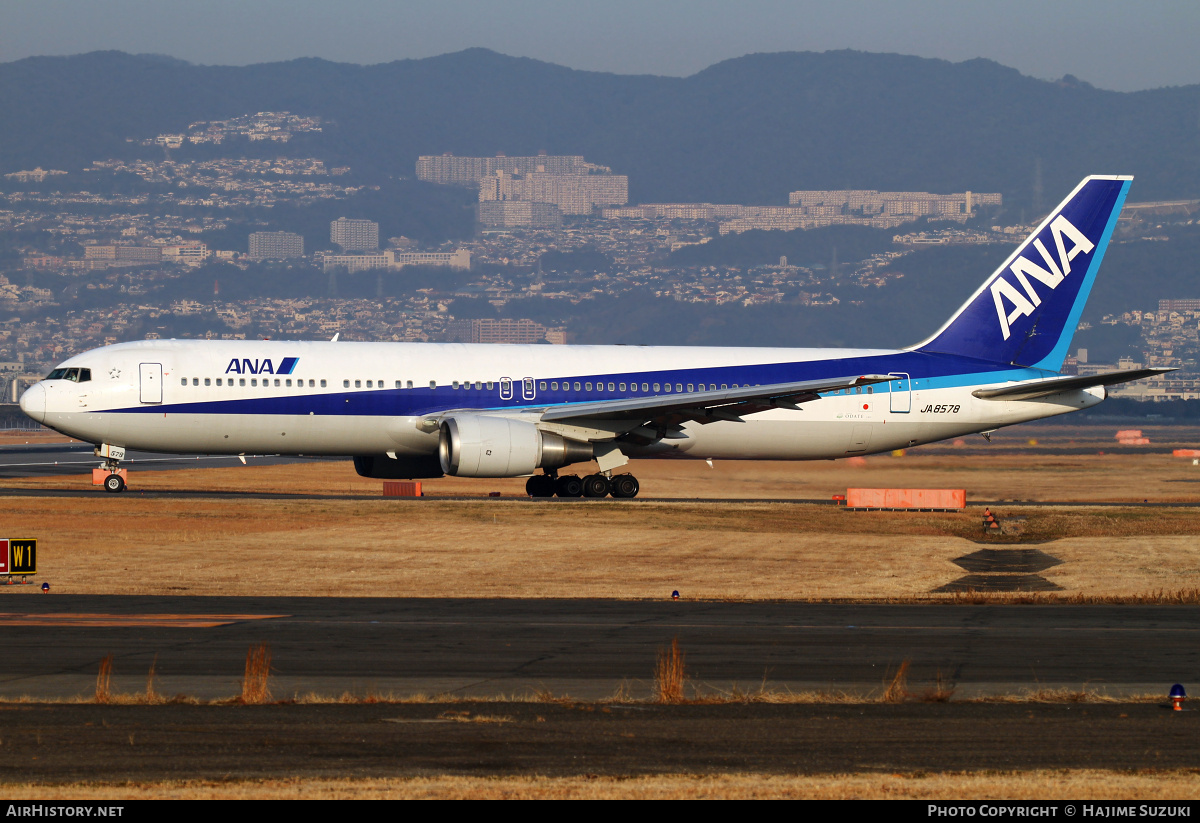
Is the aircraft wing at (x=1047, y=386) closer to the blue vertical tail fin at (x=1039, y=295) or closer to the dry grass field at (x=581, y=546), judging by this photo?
the blue vertical tail fin at (x=1039, y=295)

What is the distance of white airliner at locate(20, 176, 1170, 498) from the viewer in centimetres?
3975

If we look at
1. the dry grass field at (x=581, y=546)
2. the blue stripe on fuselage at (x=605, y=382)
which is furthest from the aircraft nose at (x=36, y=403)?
the dry grass field at (x=581, y=546)

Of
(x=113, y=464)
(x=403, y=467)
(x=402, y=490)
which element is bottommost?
(x=402, y=490)

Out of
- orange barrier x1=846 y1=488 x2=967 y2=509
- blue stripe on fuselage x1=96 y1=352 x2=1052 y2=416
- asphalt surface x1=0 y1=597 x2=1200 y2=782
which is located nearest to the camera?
asphalt surface x1=0 y1=597 x2=1200 y2=782

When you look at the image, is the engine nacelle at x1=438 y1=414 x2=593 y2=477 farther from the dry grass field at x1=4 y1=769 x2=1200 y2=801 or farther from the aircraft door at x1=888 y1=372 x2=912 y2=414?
the dry grass field at x1=4 y1=769 x2=1200 y2=801

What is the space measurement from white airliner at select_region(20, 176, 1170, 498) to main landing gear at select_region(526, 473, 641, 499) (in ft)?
0.17

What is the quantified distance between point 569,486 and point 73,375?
14659mm

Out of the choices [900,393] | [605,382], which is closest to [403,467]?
[605,382]

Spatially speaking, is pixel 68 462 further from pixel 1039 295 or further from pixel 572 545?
pixel 1039 295

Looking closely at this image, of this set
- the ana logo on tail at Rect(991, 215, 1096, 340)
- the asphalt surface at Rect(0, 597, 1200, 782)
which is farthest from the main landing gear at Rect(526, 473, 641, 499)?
the asphalt surface at Rect(0, 597, 1200, 782)

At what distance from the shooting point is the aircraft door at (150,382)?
39656 millimetres

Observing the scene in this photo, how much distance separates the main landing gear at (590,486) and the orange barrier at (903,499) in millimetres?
6771

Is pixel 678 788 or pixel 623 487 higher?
pixel 623 487

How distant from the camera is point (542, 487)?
43.2 metres
